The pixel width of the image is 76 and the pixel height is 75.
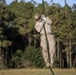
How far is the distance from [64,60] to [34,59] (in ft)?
51.2

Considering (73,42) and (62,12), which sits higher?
(62,12)

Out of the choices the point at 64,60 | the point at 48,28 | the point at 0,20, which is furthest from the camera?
the point at 64,60

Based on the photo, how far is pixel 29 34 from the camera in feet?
246

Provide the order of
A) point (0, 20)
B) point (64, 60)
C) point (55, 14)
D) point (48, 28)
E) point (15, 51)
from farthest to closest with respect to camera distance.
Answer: point (64, 60) → point (15, 51) → point (55, 14) → point (0, 20) → point (48, 28)

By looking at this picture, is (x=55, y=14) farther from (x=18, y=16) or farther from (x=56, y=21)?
(x=18, y=16)

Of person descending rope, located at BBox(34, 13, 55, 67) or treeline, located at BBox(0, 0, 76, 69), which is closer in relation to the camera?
person descending rope, located at BBox(34, 13, 55, 67)

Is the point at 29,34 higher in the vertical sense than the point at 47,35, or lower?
lower

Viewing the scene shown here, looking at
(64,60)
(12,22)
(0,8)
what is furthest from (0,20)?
(64,60)

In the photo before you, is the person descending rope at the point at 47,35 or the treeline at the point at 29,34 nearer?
the person descending rope at the point at 47,35

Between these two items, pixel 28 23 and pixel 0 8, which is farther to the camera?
pixel 28 23

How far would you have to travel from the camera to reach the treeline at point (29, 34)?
66.8 meters

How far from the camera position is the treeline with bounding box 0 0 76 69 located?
6675 centimetres

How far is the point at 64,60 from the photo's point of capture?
80.6 m

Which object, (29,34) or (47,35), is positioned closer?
(47,35)
